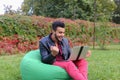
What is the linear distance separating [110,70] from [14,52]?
19.9 ft

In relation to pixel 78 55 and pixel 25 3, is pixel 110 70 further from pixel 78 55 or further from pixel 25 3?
pixel 25 3

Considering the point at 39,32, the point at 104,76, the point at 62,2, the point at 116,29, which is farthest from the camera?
the point at 62,2

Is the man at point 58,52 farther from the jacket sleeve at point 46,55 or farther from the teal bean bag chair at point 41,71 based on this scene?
the teal bean bag chair at point 41,71

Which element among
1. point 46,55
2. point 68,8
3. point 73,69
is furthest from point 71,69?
point 68,8

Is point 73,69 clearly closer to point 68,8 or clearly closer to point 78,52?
point 78,52

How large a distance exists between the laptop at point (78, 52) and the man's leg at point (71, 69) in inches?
13.0

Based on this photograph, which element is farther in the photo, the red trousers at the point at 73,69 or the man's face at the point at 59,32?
→ the man's face at the point at 59,32

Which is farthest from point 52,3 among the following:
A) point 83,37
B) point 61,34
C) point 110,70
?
point 61,34

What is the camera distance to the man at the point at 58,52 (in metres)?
5.14

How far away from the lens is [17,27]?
14031 mm

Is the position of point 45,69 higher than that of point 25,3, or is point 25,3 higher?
point 45,69

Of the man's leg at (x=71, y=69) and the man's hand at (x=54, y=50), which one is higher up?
the man's hand at (x=54, y=50)

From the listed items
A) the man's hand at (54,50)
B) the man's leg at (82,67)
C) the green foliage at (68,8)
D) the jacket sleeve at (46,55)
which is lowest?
the green foliage at (68,8)

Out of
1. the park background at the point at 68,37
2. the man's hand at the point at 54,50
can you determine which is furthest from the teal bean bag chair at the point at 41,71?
the park background at the point at 68,37
